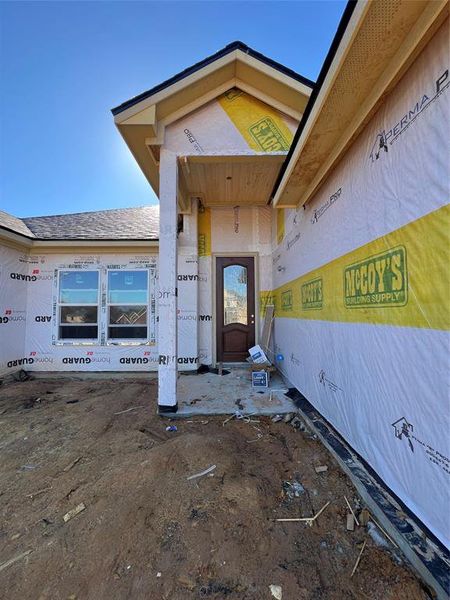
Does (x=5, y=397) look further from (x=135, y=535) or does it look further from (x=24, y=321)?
(x=135, y=535)

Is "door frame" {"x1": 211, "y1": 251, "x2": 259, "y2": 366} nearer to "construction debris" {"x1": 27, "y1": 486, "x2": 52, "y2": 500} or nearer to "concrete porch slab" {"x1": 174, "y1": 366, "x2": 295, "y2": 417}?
"concrete porch slab" {"x1": 174, "y1": 366, "x2": 295, "y2": 417}

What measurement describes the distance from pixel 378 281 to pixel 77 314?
6.07 metres

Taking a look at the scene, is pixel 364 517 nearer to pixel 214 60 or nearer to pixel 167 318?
pixel 167 318

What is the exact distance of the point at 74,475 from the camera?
246 centimetres

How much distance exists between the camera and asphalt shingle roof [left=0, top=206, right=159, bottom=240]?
6062mm

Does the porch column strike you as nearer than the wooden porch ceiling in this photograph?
Yes

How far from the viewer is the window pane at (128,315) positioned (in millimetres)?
6137

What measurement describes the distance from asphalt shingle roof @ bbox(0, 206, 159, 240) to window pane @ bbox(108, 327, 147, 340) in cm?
198

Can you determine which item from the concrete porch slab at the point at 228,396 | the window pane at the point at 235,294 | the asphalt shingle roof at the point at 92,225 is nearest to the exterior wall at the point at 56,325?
the asphalt shingle roof at the point at 92,225

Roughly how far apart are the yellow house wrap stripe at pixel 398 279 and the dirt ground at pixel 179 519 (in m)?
1.34

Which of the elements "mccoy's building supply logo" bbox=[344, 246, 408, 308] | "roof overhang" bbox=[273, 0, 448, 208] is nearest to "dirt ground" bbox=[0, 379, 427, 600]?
"mccoy's building supply logo" bbox=[344, 246, 408, 308]

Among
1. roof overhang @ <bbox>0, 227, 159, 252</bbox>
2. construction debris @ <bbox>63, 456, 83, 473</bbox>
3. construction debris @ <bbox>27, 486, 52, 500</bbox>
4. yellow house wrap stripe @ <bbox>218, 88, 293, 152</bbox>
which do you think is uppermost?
yellow house wrap stripe @ <bbox>218, 88, 293, 152</bbox>

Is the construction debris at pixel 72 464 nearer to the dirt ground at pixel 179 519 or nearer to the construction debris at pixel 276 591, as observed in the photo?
the dirt ground at pixel 179 519

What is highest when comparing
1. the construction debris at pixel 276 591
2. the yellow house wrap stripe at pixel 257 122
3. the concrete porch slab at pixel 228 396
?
the yellow house wrap stripe at pixel 257 122
